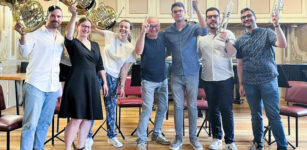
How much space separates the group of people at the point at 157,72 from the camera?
2.04 metres

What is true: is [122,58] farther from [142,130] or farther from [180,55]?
[142,130]

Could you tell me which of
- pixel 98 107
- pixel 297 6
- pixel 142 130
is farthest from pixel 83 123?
pixel 297 6

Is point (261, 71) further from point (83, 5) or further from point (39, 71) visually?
point (39, 71)

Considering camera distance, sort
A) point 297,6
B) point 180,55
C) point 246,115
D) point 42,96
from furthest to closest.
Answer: point 297,6
point 246,115
point 180,55
point 42,96

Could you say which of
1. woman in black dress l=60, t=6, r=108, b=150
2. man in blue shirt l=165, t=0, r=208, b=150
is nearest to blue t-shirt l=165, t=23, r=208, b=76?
man in blue shirt l=165, t=0, r=208, b=150

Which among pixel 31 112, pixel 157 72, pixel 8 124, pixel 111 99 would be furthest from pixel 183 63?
pixel 8 124

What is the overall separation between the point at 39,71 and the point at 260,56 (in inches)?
83.3

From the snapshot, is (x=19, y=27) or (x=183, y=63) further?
(x=183, y=63)

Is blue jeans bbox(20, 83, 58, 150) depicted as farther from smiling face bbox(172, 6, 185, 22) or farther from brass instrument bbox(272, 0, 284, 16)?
brass instrument bbox(272, 0, 284, 16)

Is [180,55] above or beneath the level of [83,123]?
above

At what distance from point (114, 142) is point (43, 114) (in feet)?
3.10

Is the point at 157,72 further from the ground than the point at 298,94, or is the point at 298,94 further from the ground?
the point at 157,72

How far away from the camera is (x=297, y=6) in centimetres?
664

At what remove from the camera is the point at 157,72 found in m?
2.58
